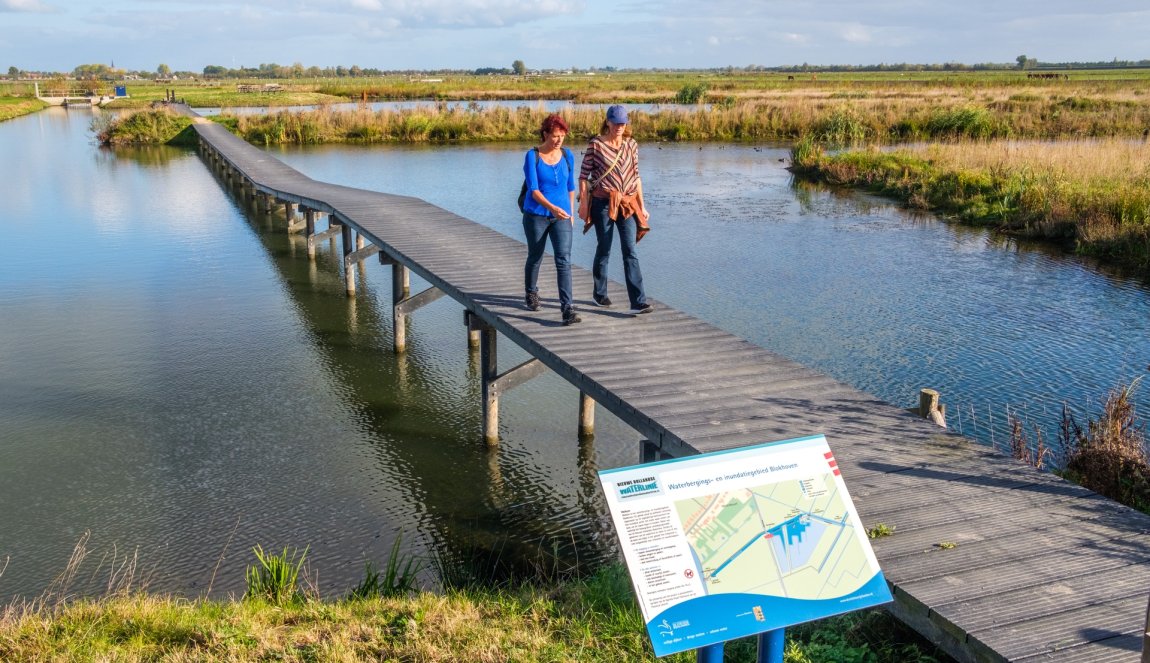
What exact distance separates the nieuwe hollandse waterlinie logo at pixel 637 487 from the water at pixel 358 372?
3586 mm

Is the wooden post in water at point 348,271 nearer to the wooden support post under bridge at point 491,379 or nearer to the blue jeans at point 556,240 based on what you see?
the wooden support post under bridge at point 491,379

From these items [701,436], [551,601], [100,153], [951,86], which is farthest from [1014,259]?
[951,86]

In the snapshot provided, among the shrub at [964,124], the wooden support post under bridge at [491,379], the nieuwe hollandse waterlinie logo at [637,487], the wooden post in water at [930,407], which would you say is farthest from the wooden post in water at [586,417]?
the shrub at [964,124]

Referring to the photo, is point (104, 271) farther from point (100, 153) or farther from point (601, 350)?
point (100, 153)

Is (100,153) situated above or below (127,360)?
above

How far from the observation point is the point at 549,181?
22.9 feet

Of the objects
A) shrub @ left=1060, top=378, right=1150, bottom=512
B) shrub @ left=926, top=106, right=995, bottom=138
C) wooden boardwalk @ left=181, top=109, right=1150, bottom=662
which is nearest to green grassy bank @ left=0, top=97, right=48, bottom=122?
shrub @ left=926, top=106, right=995, bottom=138

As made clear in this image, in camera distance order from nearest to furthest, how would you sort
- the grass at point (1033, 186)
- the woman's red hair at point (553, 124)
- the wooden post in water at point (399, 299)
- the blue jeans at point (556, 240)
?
the woman's red hair at point (553, 124), the blue jeans at point (556, 240), the wooden post in water at point (399, 299), the grass at point (1033, 186)

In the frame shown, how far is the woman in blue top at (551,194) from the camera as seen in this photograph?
6.89 meters

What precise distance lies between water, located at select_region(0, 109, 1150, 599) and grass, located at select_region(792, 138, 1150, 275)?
90cm

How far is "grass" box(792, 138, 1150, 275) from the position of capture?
15.8 m

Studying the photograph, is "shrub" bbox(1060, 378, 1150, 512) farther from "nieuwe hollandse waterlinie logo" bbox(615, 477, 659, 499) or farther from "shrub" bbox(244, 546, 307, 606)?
"shrub" bbox(244, 546, 307, 606)

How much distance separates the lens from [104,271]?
1495 centimetres

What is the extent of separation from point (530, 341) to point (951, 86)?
58.3m
